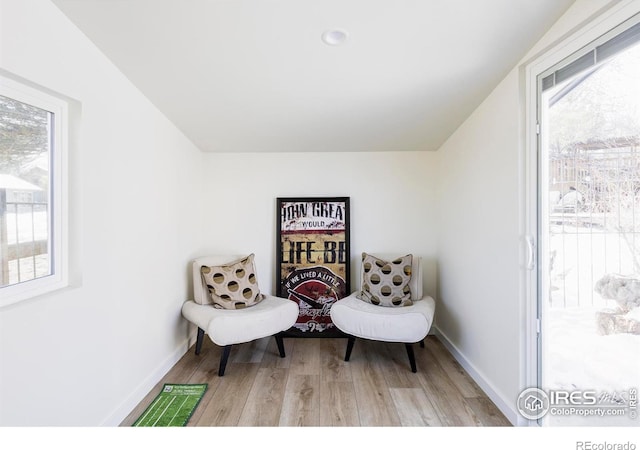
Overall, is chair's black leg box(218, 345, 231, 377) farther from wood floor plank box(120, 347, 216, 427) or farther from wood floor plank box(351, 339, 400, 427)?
wood floor plank box(351, 339, 400, 427)

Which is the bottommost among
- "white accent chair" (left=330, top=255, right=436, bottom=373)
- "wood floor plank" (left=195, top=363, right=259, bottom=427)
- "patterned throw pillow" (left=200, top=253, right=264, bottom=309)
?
"wood floor plank" (left=195, top=363, right=259, bottom=427)

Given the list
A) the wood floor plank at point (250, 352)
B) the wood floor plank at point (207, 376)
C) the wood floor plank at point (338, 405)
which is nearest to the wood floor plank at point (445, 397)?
the wood floor plank at point (338, 405)

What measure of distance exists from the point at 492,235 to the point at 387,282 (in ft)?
3.43

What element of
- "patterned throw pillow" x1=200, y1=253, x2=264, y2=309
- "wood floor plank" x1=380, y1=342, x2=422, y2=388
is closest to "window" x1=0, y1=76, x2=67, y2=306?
"patterned throw pillow" x1=200, y1=253, x2=264, y2=309

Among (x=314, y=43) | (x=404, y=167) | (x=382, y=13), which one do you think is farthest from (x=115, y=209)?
(x=404, y=167)

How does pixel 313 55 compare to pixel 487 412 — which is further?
pixel 487 412

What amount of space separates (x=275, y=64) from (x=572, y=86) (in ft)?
5.14

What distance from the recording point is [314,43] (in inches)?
64.8

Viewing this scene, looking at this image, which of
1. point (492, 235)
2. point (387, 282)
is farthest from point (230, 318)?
point (492, 235)

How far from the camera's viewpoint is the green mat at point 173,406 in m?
1.84

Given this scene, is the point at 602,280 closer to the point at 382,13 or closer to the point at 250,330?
the point at 382,13

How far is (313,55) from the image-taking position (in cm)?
175

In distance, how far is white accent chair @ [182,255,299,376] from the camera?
7.82 ft

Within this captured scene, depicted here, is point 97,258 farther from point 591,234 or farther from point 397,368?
point 591,234
